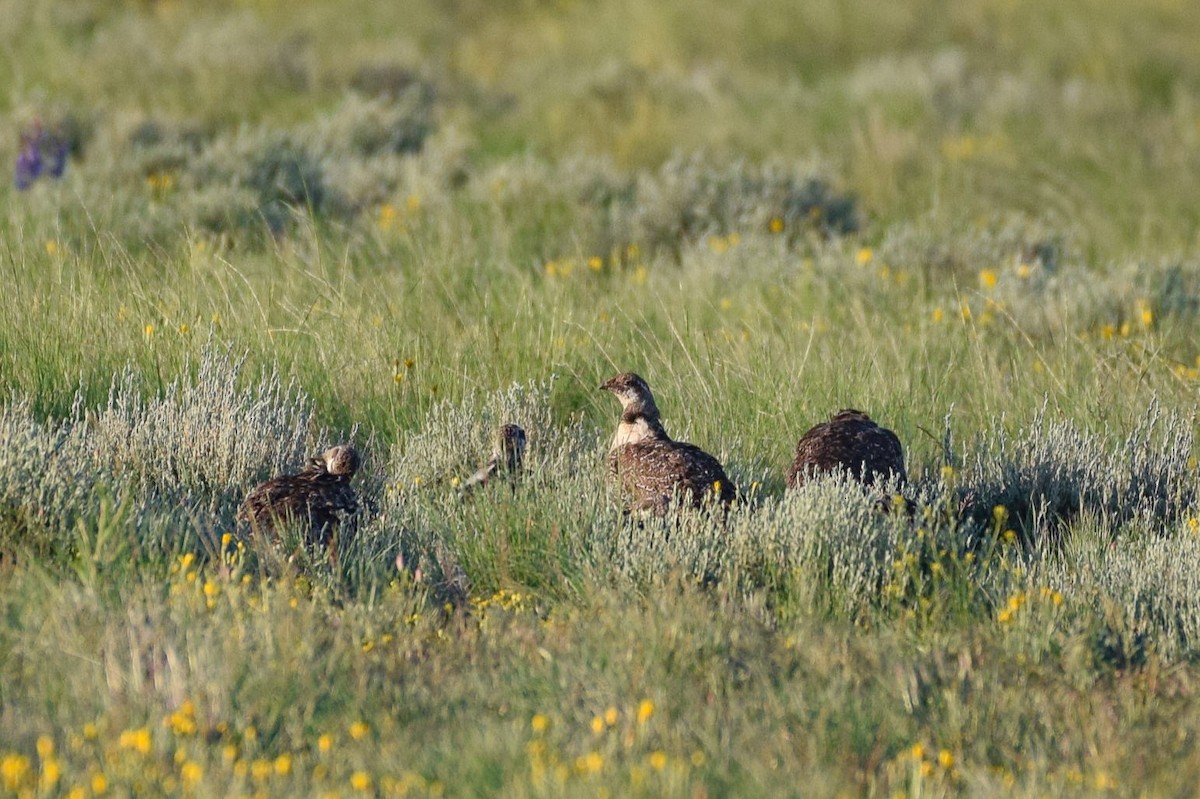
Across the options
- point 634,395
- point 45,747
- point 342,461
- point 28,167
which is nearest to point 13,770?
point 45,747

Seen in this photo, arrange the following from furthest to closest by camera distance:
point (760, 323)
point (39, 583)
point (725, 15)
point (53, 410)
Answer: point (725, 15)
point (760, 323)
point (53, 410)
point (39, 583)

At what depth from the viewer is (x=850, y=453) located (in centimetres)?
564

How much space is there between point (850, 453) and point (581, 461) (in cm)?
106

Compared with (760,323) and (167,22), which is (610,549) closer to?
(760,323)

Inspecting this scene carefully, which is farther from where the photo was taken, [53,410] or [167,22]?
[167,22]

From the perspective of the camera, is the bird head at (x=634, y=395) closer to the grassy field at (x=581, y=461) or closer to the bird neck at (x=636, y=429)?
the bird neck at (x=636, y=429)

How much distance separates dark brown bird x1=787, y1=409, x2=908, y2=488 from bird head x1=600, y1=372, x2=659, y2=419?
0.59 metres

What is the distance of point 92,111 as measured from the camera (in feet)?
42.3

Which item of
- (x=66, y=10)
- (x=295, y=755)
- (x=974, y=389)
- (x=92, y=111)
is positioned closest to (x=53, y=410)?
(x=295, y=755)

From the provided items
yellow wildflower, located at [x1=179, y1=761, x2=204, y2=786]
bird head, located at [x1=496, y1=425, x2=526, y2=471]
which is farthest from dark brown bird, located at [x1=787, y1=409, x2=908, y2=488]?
yellow wildflower, located at [x1=179, y1=761, x2=204, y2=786]

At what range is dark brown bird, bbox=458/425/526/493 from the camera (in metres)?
5.64

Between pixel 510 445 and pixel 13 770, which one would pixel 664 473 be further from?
pixel 13 770

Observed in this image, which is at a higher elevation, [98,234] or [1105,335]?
[98,234]

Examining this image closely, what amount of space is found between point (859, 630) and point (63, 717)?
2.23 metres
